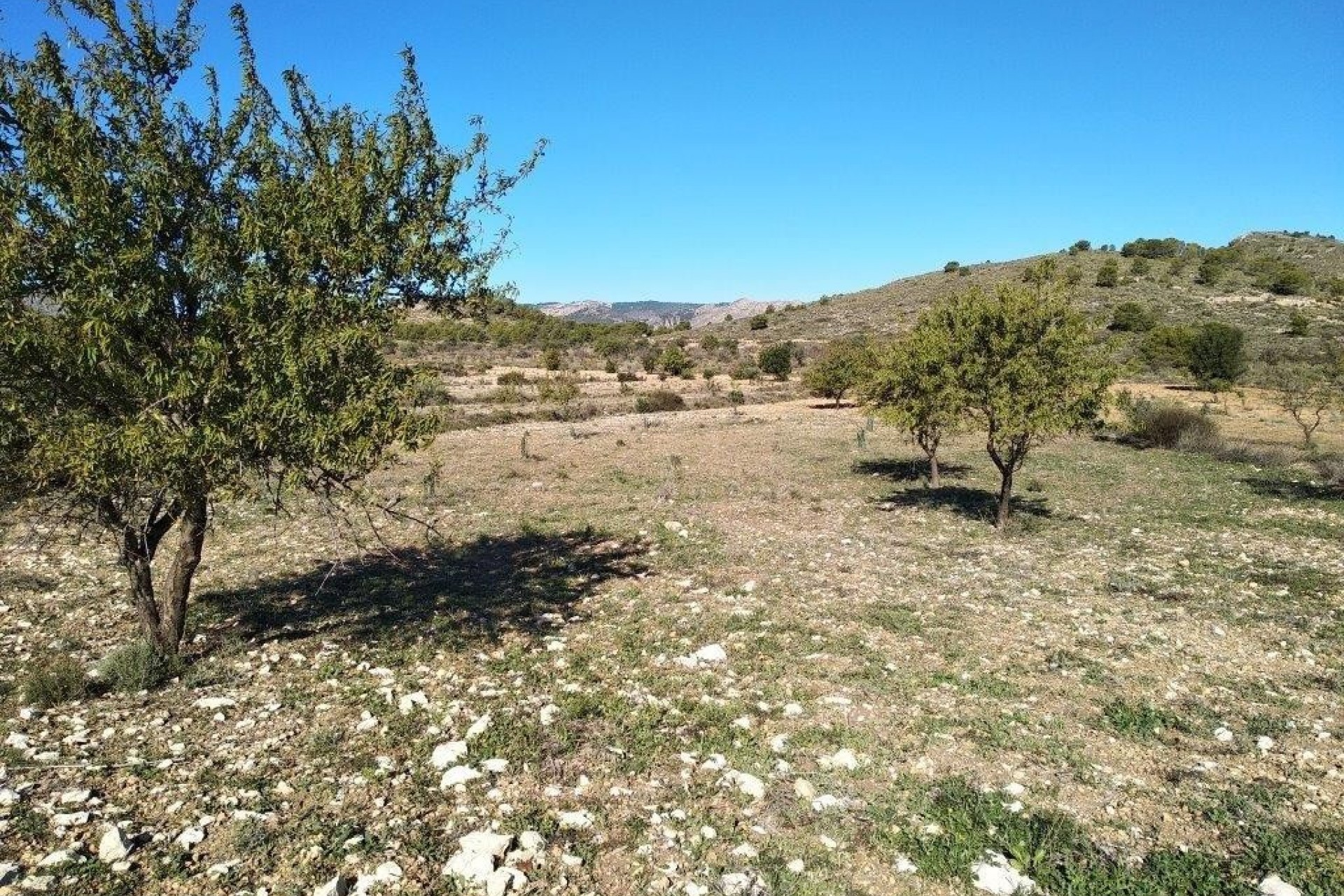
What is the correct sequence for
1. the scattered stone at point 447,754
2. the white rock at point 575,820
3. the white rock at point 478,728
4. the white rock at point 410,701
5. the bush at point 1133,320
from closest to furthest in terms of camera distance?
the white rock at point 575,820, the scattered stone at point 447,754, the white rock at point 478,728, the white rock at point 410,701, the bush at point 1133,320

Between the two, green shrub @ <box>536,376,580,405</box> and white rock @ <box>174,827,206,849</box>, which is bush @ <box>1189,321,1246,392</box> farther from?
white rock @ <box>174,827,206,849</box>

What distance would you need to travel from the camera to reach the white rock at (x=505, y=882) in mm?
5320

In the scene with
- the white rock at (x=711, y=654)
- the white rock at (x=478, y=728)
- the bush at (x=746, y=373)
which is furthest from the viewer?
the bush at (x=746, y=373)

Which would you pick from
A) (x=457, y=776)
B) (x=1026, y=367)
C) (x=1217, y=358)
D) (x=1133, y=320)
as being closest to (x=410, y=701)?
(x=457, y=776)

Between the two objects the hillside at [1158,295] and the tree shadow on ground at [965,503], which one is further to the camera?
the hillside at [1158,295]

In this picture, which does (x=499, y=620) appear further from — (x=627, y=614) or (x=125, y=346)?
(x=125, y=346)

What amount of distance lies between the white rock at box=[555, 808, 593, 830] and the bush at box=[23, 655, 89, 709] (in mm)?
5908

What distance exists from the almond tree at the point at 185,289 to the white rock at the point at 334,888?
3820 mm

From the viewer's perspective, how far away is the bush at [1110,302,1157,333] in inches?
2379

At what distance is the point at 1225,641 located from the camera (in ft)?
34.4

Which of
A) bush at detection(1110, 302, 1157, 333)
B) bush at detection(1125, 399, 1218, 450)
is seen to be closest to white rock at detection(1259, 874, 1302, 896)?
bush at detection(1125, 399, 1218, 450)

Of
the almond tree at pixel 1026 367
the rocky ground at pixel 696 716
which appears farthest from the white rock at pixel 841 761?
the almond tree at pixel 1026 367

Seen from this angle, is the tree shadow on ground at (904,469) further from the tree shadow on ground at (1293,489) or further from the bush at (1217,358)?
the bush at (1217,358)

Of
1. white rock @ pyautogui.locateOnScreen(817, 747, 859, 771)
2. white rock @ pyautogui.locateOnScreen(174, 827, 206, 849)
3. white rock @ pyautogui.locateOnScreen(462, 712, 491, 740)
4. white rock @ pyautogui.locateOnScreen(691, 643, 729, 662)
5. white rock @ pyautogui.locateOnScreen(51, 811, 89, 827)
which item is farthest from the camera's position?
white rock @ pyautogui.locateOnScreen(691, 643, 729, 662)
